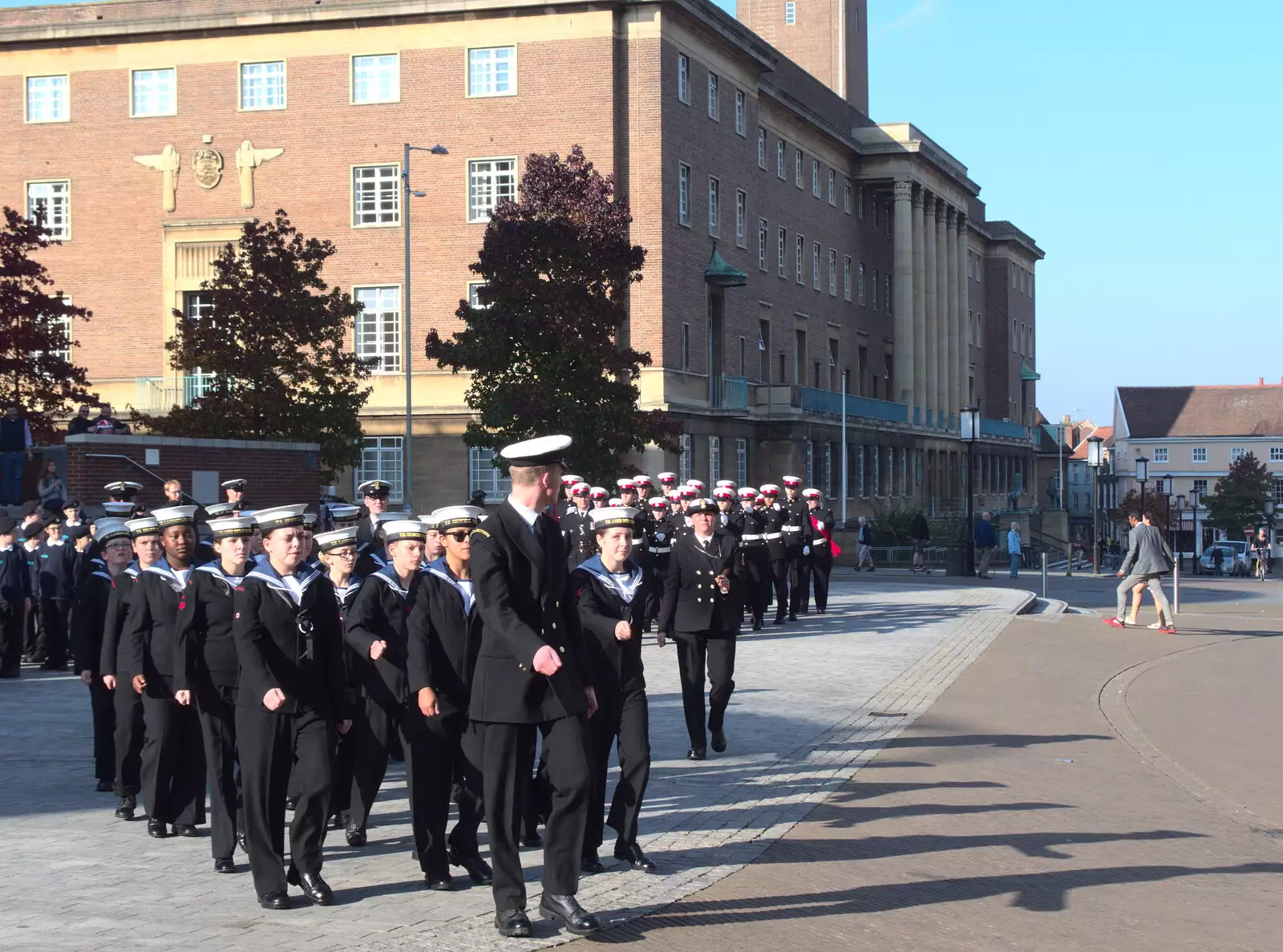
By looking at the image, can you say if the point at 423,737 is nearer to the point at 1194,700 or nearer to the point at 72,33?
the point at 1194,700

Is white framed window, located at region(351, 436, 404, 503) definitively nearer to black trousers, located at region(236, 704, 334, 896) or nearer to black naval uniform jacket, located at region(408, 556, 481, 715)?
black naval uniform jacket, located at region(408, 556, 481, 715)

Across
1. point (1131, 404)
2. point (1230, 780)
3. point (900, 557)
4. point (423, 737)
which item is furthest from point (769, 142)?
point (1131, 404)

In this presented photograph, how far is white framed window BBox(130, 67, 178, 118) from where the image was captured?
51.7 metres

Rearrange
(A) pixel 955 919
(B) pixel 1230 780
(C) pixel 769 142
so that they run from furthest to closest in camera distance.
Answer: (C) pixel 769 142
(B) pixel 1230 780
(A) pixel 955 919

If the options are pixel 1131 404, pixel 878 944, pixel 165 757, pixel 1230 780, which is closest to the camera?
pixel 878 944

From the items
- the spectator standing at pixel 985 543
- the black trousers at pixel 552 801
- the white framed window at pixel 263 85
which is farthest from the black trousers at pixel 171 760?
the white framed window at pixel 263 85

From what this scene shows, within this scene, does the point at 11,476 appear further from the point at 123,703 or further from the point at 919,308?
the point at 919,308

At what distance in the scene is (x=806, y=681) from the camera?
1778 centimetres

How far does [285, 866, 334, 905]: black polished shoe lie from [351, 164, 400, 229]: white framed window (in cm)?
4329

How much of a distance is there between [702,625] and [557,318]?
19824 mm

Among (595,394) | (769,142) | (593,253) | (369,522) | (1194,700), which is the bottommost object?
(1194,700)

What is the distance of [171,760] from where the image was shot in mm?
9664

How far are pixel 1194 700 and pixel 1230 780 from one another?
499cm

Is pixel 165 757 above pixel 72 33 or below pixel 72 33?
below
